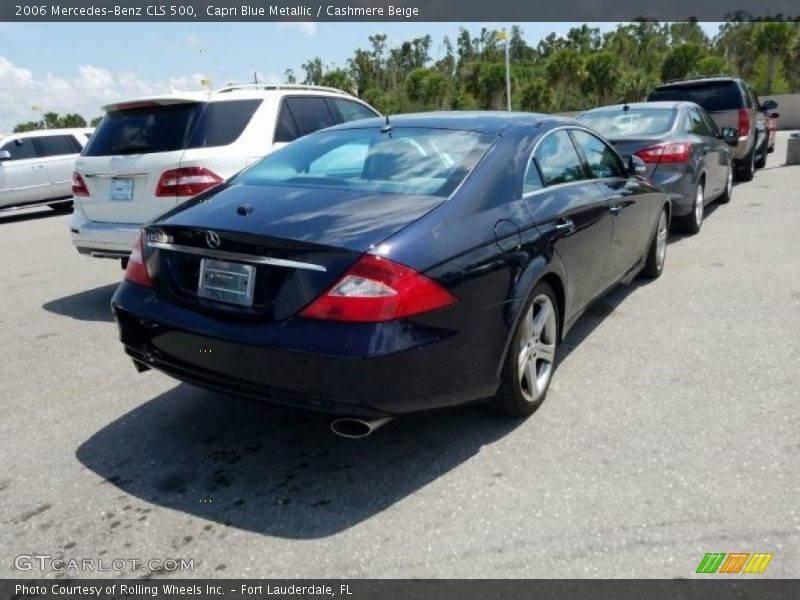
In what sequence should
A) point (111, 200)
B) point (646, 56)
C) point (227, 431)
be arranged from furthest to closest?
point (646, 56)
point (111, 200)
point (227, 431)

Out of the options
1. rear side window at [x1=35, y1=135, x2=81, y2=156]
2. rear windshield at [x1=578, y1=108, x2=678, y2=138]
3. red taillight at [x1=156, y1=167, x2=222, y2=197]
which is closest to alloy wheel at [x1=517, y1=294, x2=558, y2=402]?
red taillight at [x1=156, y1=167, x2=222, y2=197]

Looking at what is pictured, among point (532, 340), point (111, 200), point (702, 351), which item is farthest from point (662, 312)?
point (111, 200)

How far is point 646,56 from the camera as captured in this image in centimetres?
6172

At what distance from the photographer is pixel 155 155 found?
5.46m

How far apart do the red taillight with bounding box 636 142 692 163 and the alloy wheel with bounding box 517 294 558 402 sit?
4026 millimetres

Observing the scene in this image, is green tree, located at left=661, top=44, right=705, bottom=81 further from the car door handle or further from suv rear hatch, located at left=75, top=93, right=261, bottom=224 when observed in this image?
the car door handle

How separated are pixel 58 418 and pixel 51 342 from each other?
1.63 metres

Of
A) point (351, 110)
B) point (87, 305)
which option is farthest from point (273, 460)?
point (351, 110)

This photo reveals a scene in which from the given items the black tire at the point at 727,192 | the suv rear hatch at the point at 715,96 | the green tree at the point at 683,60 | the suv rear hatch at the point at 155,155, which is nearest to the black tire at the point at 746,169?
the suv rear hatch at the point at 715,96

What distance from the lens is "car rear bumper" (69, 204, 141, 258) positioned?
221 inches

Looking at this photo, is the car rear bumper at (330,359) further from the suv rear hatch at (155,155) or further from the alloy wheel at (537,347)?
the suv rear hatch at (155,155)

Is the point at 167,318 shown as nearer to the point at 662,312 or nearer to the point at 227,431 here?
the point at 227,431

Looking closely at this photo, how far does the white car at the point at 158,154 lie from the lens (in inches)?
213

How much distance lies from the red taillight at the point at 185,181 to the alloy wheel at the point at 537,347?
3027 mm
